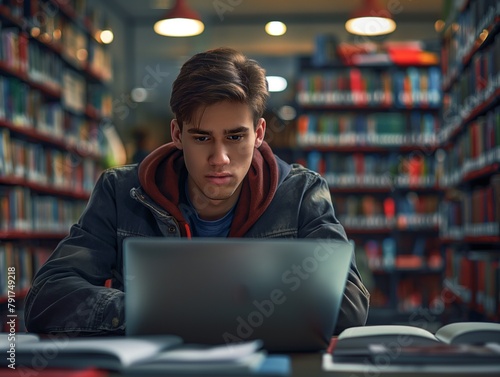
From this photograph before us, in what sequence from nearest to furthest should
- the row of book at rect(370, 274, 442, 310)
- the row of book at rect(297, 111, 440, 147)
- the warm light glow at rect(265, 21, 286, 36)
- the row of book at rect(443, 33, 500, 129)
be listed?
the row of book at rect(443, 33, 500, 129) < the row of book at rect(370, 274, 442, 310) < the row of book at rect(297, 111, 440, 147) < the warm light glow at rect(265, 21, 286, 36)

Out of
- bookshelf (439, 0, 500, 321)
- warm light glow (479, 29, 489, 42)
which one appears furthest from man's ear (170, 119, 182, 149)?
warm light glow (479, 29, 489, 42)

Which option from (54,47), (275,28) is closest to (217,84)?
(54,47)

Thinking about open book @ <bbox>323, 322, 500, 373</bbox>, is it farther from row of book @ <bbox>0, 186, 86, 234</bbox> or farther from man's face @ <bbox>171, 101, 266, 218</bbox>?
row of book @ <bbox>0, 186, 86, 234</bbox>

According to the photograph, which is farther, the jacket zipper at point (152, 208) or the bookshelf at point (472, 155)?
the bookshelf at point (472, 155)

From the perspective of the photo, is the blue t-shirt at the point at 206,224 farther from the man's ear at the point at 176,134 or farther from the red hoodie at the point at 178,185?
the man's ear at the point at 176,134

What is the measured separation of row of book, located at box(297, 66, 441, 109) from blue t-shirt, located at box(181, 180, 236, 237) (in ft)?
18.2

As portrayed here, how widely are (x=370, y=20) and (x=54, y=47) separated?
253 cm

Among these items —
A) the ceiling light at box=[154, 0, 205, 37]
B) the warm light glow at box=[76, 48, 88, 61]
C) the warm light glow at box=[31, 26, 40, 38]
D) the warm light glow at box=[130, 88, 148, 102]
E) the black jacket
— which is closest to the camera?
the black jacket

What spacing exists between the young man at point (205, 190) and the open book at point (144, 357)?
1.57ft

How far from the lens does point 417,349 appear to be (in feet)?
3.30

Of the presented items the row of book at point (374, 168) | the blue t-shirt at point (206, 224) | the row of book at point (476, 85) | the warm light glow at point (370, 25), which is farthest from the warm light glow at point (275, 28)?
the blue t-shirt at point (206, 224)

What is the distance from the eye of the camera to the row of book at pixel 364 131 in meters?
7.16

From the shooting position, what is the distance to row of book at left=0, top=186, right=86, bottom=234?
14.0 ft

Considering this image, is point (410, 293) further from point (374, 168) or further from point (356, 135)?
point (356, 135)
